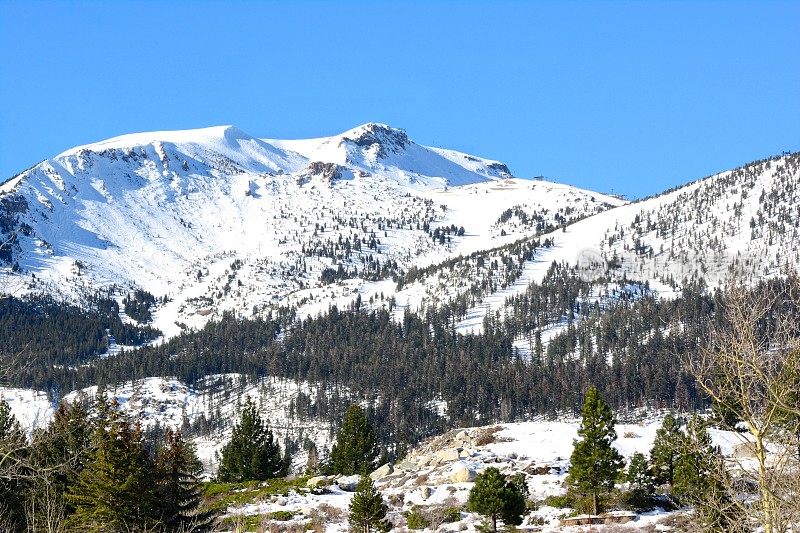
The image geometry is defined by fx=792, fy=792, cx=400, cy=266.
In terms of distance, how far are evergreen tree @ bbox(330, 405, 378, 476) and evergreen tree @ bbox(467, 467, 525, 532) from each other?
4165 cm

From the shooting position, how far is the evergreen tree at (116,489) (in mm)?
41812

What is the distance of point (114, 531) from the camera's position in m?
42.3

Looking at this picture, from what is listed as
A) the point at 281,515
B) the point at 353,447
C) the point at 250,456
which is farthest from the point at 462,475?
the point at 250,456

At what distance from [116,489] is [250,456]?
59812 mm

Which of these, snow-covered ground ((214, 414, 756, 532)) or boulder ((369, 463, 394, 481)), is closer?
snow-covered ground ((214, 414, 756, 532))

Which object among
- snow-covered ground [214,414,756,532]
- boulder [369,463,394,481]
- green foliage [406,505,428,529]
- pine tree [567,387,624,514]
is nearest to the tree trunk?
snow-covered ground [214,414,756,532]

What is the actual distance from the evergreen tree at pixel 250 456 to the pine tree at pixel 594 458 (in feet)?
176

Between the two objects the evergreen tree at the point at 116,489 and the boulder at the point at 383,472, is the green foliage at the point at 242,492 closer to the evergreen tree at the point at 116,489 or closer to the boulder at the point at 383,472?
the boulder at the point at 383,472

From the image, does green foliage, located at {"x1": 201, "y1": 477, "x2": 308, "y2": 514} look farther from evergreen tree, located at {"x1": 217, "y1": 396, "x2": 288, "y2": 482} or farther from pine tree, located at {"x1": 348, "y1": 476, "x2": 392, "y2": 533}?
evergreen tree, located at {"x1": 217, "y1": 396, "x2": 288, "y2": 482}

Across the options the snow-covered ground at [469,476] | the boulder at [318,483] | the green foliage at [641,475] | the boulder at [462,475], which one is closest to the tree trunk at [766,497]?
the snow-covered ground at [469,476]

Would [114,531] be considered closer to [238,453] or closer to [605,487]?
[605,487]

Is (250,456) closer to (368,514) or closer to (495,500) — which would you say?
(368,514)

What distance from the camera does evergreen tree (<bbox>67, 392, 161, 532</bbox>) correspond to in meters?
41.8

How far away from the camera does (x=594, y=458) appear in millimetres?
52094
